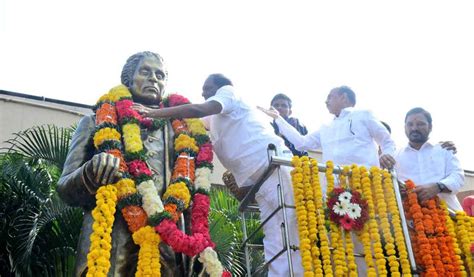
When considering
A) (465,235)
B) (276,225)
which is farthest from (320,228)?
(465,235)

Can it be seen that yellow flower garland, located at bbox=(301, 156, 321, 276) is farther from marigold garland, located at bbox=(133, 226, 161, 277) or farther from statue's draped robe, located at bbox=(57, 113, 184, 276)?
marigold garland, located at bbox=(133, 226, 161, 277)

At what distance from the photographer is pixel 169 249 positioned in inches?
212

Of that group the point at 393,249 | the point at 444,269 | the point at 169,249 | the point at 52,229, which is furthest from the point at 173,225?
the point at 52,229

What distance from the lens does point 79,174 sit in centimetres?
535

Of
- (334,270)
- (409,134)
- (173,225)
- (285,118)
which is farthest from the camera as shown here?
(285,118)

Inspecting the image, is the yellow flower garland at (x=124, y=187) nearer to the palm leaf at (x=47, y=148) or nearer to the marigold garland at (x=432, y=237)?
the marigold garland at (x=432, y=237)

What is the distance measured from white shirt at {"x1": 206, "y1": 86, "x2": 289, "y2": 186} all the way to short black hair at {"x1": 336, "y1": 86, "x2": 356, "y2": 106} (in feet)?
3.59

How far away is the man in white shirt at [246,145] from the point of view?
19.3 ft

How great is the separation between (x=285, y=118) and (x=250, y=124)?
4.44 feet

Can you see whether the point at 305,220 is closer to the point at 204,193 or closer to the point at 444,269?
the point at 204,193

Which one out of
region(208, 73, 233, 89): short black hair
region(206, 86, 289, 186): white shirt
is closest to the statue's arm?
region(206, 86, 289, 186): white shirt

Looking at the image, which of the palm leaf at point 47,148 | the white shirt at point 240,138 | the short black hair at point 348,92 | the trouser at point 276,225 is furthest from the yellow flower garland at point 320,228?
the palm leaf at point 47,148

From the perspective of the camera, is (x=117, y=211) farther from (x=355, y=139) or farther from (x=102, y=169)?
(x=355, y=139)

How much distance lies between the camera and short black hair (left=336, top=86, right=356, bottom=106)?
7.08 m
